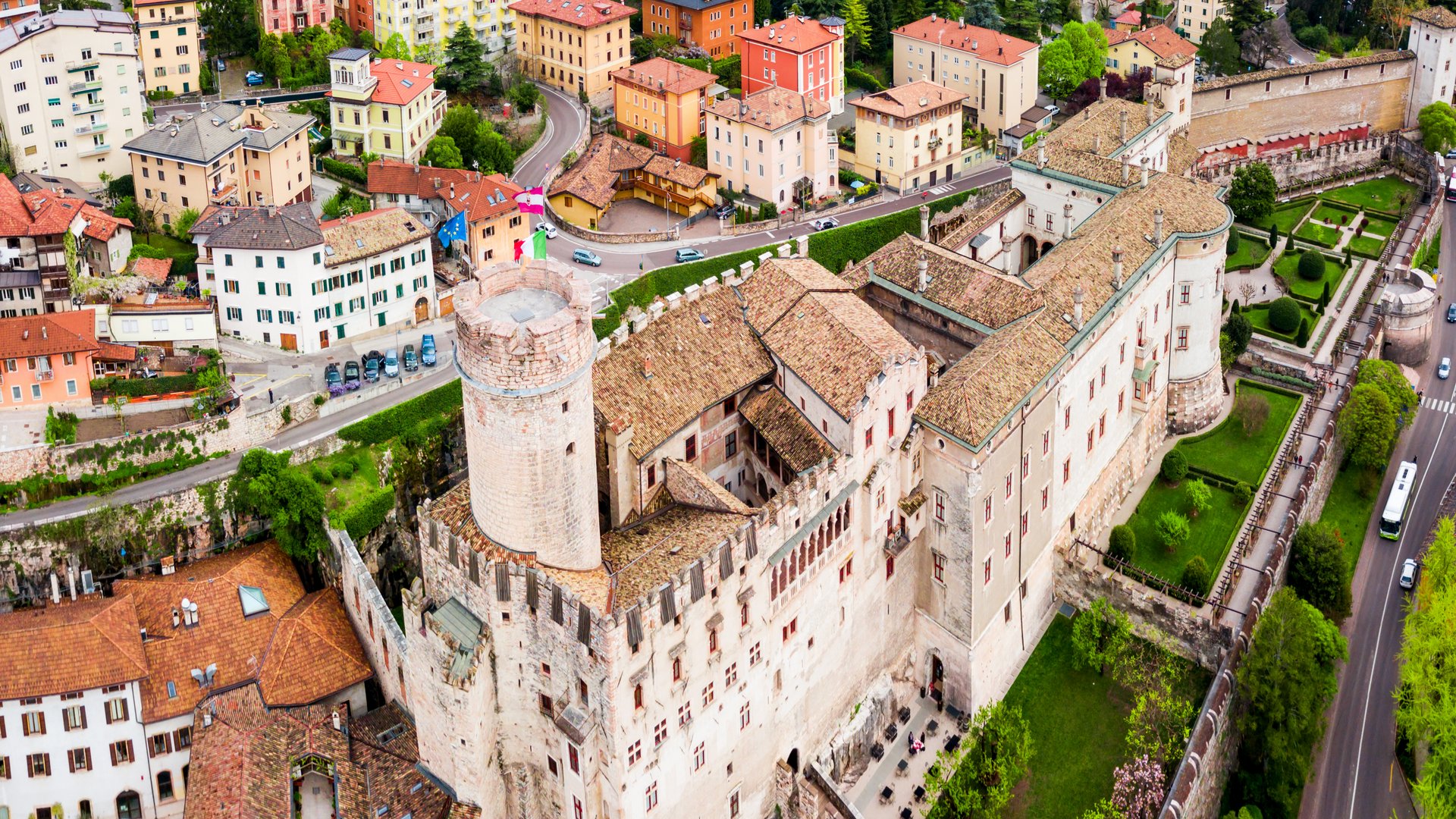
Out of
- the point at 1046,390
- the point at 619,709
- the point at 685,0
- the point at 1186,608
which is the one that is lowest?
the point at 1186,608

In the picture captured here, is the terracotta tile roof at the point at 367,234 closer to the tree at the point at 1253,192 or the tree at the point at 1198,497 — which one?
the tree at the point at 1198,497

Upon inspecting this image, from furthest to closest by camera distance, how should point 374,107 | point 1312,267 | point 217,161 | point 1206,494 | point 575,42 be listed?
point 575,42
point 374,107
point 1312,267
point 217,161
point 1206,494

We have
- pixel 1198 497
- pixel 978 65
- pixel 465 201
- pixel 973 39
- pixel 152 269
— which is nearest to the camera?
pixel 1198 497

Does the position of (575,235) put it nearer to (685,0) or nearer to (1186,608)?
(685,0)

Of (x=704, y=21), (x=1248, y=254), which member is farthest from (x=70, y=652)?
(x=704, y=21)

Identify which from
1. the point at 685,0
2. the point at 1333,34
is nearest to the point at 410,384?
the point at 685,0

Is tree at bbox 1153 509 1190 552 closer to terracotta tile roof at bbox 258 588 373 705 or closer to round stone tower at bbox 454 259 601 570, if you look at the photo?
round stone tower at bbox 454 259 601 570

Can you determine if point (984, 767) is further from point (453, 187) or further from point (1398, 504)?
point (453, 187)
